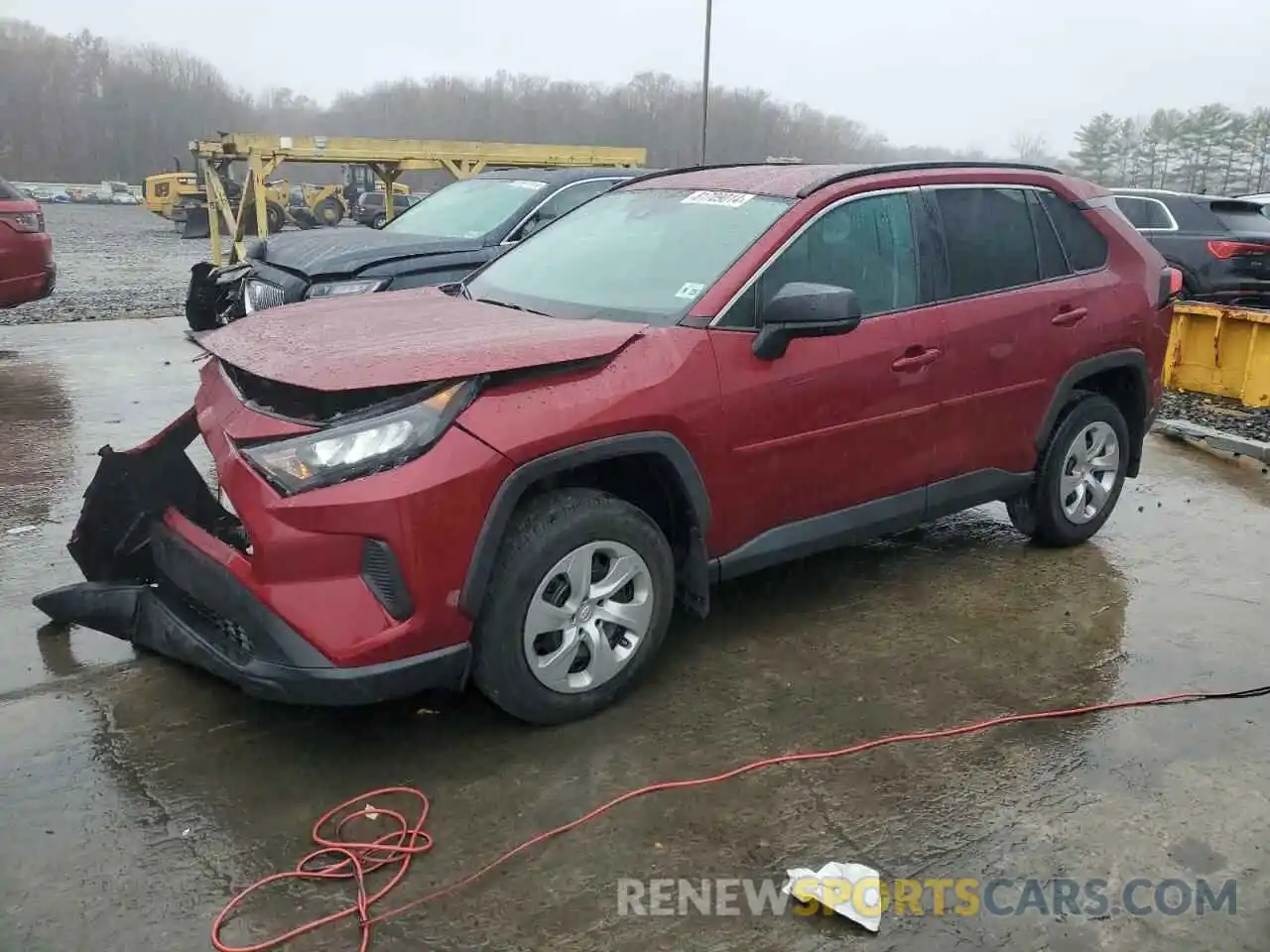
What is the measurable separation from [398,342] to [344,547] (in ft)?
2.32

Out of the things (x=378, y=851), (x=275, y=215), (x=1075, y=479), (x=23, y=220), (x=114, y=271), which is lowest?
(x=378, y=851)

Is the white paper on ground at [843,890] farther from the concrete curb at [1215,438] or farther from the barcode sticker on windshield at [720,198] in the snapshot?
the concrete curb at [1215,438]

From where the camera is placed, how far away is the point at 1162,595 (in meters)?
4.61

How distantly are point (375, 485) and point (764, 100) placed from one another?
78.9 meters

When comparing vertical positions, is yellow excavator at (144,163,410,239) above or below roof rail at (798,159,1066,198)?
above

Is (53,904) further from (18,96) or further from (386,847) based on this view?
(18,96)

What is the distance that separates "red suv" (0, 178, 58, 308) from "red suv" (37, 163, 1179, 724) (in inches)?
263

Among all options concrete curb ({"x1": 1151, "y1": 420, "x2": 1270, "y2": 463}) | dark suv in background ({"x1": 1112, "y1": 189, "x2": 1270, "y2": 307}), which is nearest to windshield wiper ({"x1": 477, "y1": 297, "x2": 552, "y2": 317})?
concrete curb ({"x1": 1151, "y1": 420, "x2": 1270, "y2": 463})

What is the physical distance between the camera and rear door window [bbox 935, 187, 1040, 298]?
430 centimetres

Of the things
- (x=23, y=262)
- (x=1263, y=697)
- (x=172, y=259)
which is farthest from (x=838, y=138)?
(x=1263, y=697)

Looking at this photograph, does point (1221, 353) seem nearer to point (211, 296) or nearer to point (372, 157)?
point (211, 296)

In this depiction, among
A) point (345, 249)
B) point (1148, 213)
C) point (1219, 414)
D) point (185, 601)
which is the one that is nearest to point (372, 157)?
point (345, 249)

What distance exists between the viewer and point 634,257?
13.1 ft

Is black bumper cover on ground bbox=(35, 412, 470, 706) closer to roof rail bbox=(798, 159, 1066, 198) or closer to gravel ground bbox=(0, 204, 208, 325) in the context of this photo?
roof rail bbox=(798, 159, 1066, 198)
